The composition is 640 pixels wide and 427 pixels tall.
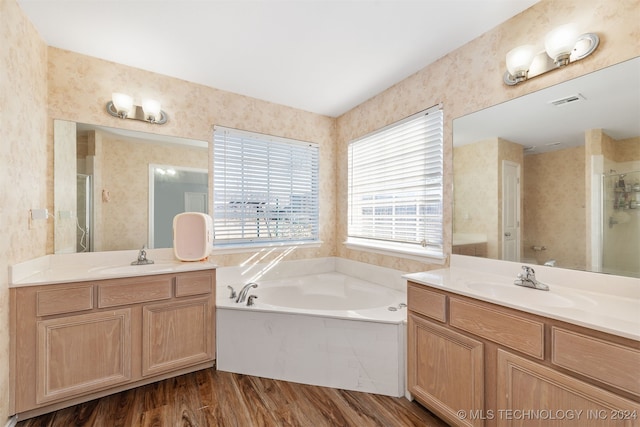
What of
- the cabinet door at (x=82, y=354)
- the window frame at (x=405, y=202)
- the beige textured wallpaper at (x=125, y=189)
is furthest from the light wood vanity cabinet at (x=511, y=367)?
the beige textured wallpaper at (x=125, y=189)

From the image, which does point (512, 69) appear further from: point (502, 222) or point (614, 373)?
point (614, 373)

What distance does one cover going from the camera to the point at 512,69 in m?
1.67

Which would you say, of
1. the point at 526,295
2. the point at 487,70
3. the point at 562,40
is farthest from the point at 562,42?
the point at 526,295

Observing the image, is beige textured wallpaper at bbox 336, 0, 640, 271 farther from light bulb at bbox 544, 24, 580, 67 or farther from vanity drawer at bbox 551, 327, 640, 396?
vanity drawer at bbox 551, 327, 640, 396

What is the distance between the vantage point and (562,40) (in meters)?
1.47

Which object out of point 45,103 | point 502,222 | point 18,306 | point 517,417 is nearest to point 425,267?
point 502,222

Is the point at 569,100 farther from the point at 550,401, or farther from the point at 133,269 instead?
the point at 133,269

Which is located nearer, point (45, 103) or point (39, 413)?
point (39, 413)

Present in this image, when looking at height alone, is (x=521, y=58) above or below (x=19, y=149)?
above

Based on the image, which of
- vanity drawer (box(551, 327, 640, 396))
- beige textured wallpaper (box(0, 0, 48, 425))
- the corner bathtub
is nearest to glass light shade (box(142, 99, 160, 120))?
beige textured wallpaper (box(0, 0, 48, 425))

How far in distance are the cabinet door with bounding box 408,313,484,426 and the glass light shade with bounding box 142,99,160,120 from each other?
254 centimetres

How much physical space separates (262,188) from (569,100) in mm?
2486

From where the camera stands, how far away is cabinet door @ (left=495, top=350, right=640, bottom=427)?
97 cm

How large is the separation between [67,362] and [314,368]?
61.1 inches
